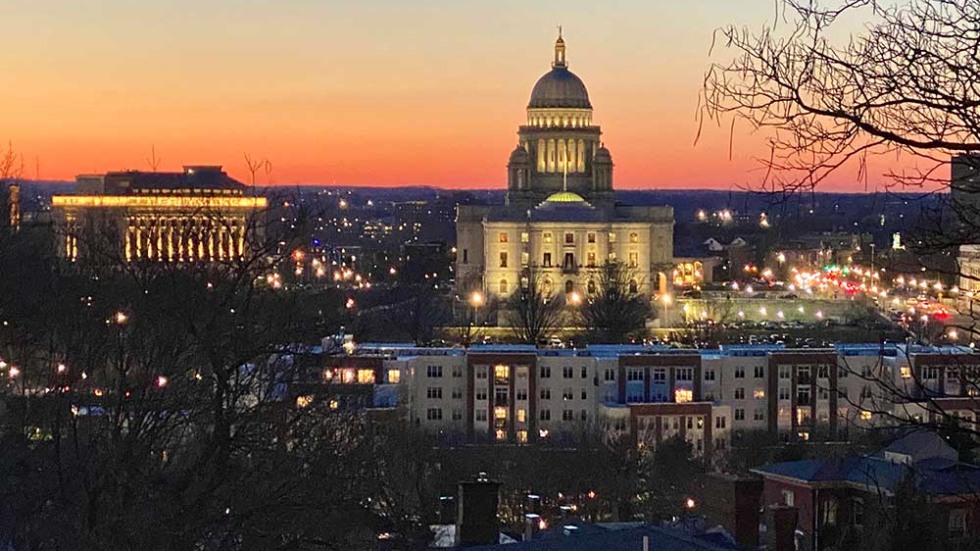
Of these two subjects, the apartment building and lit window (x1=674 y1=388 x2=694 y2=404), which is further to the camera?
lit window (x1=674 y1=388 x2=694 y2=404)

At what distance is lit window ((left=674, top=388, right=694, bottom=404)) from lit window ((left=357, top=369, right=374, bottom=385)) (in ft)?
31.2

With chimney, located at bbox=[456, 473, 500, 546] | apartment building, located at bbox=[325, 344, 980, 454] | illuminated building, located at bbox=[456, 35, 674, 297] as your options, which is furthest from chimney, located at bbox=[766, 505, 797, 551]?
illuminated building, located at bbox=[456, 35, 674, 297]

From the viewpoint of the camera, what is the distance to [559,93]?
434ft

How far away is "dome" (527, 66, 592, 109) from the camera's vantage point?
13238 centimetres

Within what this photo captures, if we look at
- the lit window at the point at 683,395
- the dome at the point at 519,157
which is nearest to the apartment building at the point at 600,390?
the lit window at the point at 683,395

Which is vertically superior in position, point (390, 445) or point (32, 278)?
point (32, 278)

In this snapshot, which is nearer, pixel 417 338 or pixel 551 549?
pixel 551 549

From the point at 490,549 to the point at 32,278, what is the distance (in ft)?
51.2

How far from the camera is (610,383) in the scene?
56219 millimetres

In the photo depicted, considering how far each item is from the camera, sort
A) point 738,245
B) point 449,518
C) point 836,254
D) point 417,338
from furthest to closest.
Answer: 1. point 738,245
2. point 836,254
3. point 417,338
4. point 449,518

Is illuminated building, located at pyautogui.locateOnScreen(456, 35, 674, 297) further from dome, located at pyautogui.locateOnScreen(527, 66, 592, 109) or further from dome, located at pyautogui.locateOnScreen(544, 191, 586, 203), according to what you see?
dome, located at pyautogui.locateOnScreen(527, 66, 592, 109)

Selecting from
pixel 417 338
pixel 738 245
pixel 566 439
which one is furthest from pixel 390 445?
pixel 738 245

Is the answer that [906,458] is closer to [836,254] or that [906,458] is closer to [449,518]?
[449,518]

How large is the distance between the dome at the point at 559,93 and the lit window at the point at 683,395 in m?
78.1
